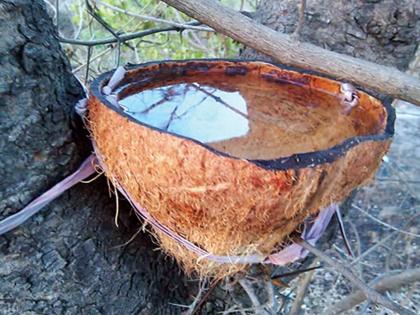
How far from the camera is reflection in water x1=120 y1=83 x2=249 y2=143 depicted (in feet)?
2.63

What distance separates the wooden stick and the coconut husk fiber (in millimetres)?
26

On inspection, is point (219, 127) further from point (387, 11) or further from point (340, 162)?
point (387, 11)

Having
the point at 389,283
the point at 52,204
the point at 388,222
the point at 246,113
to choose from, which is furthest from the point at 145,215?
the point at 388,222

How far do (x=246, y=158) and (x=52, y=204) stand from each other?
0.26 m

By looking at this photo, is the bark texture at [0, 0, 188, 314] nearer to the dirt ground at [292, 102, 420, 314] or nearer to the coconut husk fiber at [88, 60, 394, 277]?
the coconut husk fiber at [88, 60, 394, 277]

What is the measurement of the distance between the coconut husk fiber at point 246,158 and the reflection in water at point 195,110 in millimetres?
13

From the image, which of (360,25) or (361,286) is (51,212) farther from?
(360,25)

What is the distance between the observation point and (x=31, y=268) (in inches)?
27.7

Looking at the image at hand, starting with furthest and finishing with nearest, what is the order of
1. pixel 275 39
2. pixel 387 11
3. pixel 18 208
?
pixel 387 11 → pixel 275 39 → pixel 18 208

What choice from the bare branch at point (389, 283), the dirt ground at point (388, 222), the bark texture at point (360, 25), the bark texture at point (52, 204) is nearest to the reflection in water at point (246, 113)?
the bark texture at point (52, 204)

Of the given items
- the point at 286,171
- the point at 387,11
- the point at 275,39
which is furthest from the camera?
the point at 387,11

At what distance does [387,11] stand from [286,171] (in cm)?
59

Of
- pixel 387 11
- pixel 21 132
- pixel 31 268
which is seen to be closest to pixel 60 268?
pixel 31 268

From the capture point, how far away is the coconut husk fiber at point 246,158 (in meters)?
0.58
